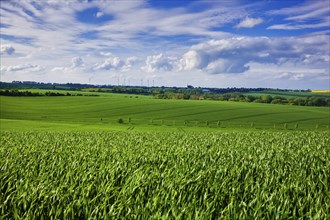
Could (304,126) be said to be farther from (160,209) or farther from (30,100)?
(30,100)

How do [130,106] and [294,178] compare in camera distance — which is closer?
[294,178]

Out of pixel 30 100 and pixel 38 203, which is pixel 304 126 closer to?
pixel 38 203

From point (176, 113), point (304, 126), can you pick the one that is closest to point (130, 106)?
point (176, 113)

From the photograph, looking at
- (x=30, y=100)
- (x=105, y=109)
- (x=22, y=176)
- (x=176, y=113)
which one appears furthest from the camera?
(x=30, y=100)

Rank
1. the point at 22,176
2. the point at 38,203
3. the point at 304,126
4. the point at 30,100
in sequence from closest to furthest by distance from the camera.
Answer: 1. the point at 38,203
2. the point at 22,176
3. the point at 304,126
4. the point at 30,100

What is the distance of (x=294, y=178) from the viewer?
32.1ft

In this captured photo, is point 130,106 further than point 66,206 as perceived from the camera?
Yes

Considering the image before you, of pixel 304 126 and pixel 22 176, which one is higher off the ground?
pixel 22 176

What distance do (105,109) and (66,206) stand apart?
310ft

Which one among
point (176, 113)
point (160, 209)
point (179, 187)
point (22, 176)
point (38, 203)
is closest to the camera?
point (160, 209)

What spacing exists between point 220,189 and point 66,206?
13.3ft

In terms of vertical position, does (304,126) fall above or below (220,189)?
below

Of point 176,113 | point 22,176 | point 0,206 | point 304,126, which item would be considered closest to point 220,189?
point 0,206

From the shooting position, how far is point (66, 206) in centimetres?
690
